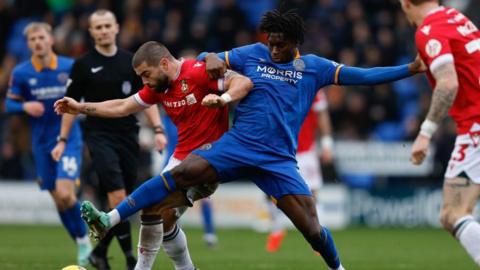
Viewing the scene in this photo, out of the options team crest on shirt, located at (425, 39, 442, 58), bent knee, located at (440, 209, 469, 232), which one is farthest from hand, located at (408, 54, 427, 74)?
bent knee, located at (440, 209, 469, 232)

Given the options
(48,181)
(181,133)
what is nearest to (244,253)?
(48,181)

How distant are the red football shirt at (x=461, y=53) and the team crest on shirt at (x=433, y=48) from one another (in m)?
0.04

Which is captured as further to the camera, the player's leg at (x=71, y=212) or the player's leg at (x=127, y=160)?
the player's leg at (x=71, y=212)

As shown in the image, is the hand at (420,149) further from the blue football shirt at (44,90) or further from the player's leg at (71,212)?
the blue football shirt at (44,90)

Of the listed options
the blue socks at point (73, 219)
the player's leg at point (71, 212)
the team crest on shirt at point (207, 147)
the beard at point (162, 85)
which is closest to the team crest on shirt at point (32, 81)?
the player's leg at point (71, 212)

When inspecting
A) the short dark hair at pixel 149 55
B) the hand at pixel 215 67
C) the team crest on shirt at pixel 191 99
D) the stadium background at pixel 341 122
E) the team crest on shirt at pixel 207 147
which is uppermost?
the short dark hair at pixel 149 55

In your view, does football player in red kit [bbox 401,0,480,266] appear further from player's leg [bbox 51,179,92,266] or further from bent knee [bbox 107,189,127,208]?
player's leg [bbox 51,179,92,266]

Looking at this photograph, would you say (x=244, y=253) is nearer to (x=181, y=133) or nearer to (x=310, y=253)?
(x=310, y=253)

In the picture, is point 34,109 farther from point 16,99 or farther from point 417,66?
point 417,66

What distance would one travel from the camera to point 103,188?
11.5 m

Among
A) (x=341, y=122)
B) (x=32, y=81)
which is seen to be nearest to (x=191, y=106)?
(x=32, y=81)

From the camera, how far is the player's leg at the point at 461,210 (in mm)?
7902

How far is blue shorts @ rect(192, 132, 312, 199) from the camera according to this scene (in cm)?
874

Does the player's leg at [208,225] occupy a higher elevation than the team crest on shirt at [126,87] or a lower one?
lower
